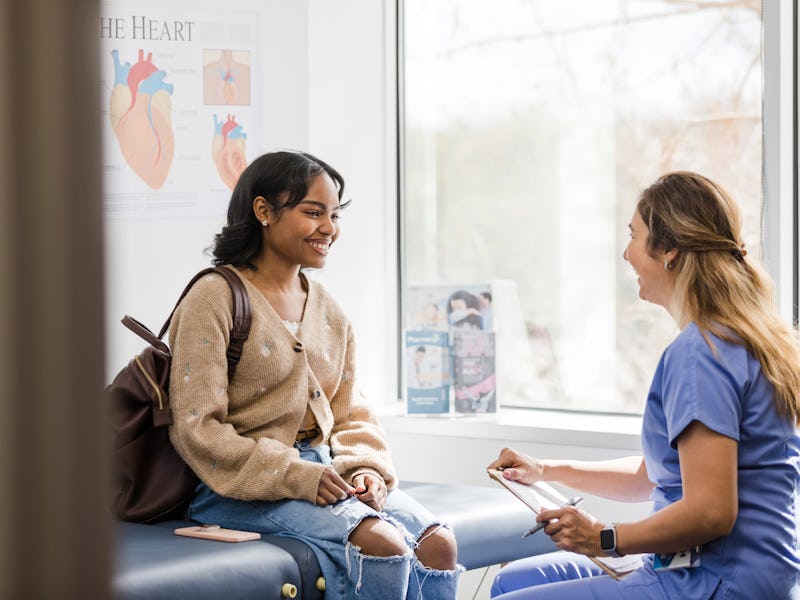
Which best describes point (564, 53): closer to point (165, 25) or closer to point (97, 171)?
point (165, 25)

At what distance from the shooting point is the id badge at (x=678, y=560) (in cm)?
173

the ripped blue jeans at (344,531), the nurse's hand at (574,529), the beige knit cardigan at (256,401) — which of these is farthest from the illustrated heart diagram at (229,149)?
the nurse's hand at (574,529)

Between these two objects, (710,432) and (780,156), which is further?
(780,156)

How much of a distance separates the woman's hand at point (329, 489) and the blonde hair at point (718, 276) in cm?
85

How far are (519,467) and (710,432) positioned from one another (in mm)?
608

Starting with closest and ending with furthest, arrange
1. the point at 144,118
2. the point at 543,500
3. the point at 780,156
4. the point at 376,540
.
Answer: the point at 543,500, the point at 376,540, the point at 780,156, the point at 144,118

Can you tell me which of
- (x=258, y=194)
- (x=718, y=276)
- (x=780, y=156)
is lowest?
(x=718, y=276)

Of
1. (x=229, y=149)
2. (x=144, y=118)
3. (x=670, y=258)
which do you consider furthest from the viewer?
(x=229, y=149)

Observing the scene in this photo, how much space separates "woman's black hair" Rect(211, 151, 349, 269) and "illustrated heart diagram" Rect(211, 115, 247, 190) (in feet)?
3.15

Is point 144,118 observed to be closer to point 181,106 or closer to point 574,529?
point 181,106

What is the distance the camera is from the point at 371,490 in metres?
2.38

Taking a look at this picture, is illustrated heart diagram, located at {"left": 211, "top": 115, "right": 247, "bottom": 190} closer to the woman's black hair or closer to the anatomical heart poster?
the anatomical heart poster

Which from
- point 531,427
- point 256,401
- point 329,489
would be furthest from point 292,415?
point 531,427

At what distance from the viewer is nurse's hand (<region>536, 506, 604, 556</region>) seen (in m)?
1.78
